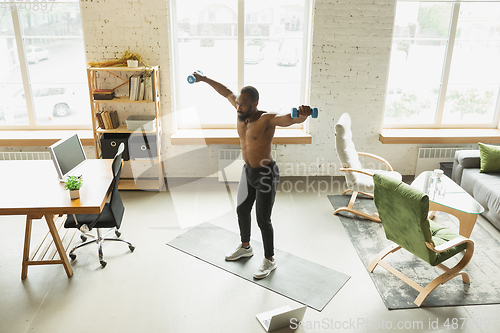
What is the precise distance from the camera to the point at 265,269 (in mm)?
3604

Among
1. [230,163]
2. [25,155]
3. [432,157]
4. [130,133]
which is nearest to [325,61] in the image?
[230,163]

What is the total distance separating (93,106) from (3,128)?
5.35ft

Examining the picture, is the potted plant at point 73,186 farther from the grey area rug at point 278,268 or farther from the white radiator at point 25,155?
the white radiator at point 25,155

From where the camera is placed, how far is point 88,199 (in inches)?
130

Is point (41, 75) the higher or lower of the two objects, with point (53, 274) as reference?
higher

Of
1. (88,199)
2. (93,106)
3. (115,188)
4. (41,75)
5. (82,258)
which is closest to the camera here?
(88,199)

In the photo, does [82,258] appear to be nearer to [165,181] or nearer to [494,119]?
[165,181]

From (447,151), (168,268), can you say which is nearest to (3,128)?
(168,268)

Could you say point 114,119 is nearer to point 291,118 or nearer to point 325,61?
point 325,61

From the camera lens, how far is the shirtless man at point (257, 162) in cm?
316

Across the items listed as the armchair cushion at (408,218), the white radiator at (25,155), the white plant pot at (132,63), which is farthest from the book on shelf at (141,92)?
the armchair cushion at (408,218)

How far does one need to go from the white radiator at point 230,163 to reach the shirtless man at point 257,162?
69.7 inches

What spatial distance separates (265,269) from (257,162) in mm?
1010

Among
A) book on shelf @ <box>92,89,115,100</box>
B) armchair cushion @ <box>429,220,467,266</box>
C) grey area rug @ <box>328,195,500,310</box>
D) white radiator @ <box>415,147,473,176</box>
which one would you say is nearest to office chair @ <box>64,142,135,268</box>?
book on shelf @ <box>92,89,115,100</box>
